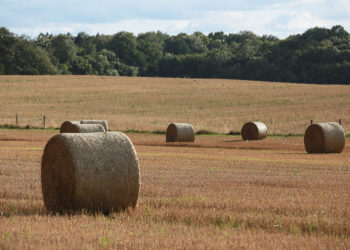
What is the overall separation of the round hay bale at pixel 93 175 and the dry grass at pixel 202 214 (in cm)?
28

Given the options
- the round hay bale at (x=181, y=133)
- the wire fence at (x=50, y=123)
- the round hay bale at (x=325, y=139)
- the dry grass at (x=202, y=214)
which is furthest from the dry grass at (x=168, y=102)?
the dry grass at (x=202, y=214)

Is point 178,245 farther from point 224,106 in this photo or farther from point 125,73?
point 125,73

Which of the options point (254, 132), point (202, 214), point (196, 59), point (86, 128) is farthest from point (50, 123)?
point (196, 59)

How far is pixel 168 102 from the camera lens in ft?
203

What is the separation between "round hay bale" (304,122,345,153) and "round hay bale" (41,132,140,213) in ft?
57.1

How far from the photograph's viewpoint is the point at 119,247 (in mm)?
7773

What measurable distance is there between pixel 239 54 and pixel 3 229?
321 feet

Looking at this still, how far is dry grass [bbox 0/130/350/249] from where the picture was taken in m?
8.12

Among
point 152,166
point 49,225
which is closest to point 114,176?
point 49,225

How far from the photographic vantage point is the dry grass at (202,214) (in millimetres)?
Answer: 8125

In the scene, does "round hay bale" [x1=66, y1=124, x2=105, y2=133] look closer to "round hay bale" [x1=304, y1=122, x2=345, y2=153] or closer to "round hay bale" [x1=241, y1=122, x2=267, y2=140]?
"round hay bale" [x1=304, y1=122, x2=345, y2=153]

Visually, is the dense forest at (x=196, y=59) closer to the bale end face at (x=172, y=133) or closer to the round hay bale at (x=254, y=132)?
the round hay bale at (x=254, y=132)

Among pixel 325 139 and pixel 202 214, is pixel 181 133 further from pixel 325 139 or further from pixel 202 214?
pixel 202 214

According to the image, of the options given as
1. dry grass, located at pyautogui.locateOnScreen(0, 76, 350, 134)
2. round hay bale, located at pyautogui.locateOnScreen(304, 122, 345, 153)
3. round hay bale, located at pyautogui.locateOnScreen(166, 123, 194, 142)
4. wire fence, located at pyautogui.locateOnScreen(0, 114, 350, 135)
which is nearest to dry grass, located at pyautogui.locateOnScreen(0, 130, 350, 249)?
round hay bale, located at pyautogui.locateOnScreen(304, 122, 345, 153)
